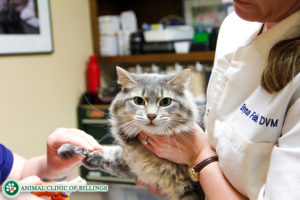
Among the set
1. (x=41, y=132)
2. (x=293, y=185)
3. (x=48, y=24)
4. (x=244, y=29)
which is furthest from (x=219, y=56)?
(x=48, y=24)

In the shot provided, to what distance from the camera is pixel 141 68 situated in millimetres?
2523

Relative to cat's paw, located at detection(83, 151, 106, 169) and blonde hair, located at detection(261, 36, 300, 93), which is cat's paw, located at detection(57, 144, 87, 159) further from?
blonde hair, located at detection(261, 36, 300, 93)

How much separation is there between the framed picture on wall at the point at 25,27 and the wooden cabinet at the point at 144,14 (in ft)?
1.77

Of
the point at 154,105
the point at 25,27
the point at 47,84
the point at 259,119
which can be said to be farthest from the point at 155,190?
the point at 25,27

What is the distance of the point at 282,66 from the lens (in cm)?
67

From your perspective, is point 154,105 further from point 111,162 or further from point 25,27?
point 25,27

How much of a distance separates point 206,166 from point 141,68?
67.7 inches

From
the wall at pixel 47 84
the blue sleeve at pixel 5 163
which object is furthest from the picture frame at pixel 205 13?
the blue sleeve at pixel 5 163

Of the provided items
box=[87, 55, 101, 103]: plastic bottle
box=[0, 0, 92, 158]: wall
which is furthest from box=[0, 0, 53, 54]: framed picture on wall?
box=[87, 55, 101, 103]: plastic bottle

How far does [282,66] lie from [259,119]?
13 centimetres

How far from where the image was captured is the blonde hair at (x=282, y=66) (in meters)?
0.66

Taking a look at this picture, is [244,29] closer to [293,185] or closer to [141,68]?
[293,185]

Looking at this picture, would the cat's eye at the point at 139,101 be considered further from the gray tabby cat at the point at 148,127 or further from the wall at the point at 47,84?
the wall at the point at 47,84

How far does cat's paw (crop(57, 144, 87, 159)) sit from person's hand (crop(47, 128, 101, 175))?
12 millimetres
